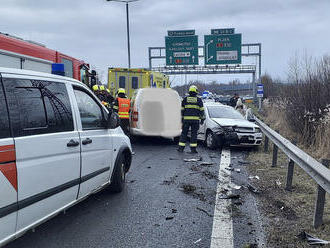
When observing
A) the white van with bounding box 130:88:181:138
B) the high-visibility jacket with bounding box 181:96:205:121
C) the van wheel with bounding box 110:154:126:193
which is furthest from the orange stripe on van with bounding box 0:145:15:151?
the white van with bounding box 130:88:181:138

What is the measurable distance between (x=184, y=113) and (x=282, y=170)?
346 cm

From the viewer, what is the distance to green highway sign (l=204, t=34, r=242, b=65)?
2734cm

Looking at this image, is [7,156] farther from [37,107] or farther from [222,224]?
[222,224]

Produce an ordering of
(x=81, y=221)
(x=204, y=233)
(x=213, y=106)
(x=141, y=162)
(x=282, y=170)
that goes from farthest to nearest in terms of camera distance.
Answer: (x=213, y=106), (x=141, y=162), (x=282, y=170), (x=81, y=221), (x=204, y=233)

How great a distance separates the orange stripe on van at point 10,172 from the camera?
264cm

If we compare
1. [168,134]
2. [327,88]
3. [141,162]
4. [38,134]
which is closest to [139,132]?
[168,134]

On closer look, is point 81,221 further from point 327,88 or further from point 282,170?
point 327,88

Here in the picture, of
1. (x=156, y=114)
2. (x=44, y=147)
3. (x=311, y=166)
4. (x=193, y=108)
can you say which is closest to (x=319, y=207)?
(x=311, y=166)

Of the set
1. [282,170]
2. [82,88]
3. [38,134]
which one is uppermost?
[82,88]

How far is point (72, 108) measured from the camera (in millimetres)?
3891

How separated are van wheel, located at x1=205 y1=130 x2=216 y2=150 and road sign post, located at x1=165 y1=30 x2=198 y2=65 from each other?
18.3 metres

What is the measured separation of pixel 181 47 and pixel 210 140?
18.8 meters

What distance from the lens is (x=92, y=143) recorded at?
420cm

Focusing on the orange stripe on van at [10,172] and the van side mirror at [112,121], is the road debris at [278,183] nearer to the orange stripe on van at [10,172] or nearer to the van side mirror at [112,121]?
the van side mirror at [112,121]
